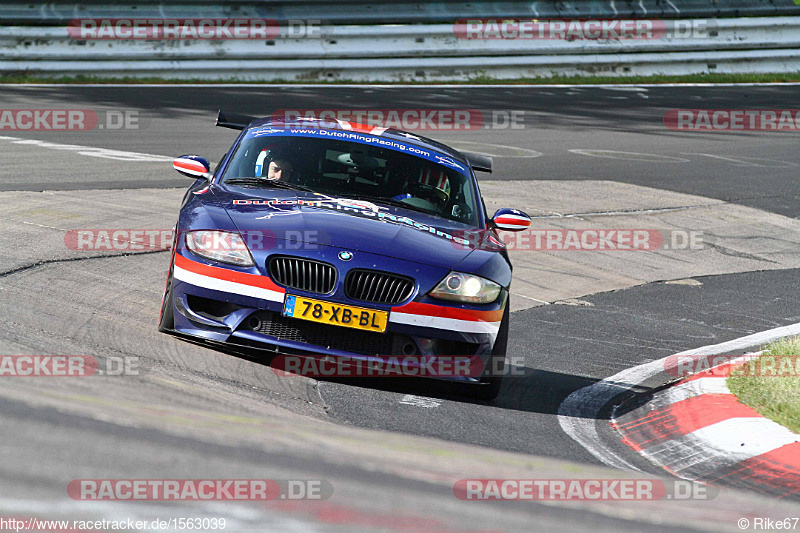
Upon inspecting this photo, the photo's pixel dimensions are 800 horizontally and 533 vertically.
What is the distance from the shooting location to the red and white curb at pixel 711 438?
4418 millimetres

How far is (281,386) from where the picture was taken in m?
4.93

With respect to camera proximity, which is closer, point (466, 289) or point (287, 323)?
point (287, 323)

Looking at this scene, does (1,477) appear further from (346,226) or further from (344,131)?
(344,131)

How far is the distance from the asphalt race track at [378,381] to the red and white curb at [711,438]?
241 millimetres

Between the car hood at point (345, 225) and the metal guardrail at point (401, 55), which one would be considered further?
the metal guardrail at point (401, 55)

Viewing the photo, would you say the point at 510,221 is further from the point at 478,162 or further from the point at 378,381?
the point at 378,381

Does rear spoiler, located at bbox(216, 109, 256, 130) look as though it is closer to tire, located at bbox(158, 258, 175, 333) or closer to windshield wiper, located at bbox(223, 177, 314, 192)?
windshield wiper, located at bbox(223, 177, 314, 192)

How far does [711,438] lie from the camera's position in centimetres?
490

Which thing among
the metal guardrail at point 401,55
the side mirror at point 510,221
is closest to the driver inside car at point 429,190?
the side mirror at point 510,221

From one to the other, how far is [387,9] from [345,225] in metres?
17.8

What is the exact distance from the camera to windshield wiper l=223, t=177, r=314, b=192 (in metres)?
6.05

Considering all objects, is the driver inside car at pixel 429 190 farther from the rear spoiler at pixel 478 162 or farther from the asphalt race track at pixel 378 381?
the asphalt race track at pixel 378 381

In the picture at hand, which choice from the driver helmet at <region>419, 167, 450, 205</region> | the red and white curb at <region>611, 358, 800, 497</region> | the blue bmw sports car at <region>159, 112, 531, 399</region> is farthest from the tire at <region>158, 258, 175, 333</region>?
the red and white curb at <region>611, 358, 800, 497</region>

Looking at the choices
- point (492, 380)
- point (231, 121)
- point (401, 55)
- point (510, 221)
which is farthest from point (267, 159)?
point (401, 55)
